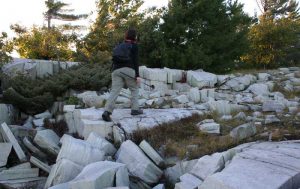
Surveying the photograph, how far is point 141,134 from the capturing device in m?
7.57

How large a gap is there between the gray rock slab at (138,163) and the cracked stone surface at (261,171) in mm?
1489

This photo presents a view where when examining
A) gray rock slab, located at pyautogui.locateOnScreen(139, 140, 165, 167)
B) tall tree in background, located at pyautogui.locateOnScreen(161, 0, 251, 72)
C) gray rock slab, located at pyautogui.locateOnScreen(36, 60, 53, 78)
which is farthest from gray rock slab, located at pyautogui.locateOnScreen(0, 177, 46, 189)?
tall tree in background, located at pyautogui.locateOnScreen(161, 0, 251, 72)

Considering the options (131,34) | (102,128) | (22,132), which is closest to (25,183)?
(102,128)

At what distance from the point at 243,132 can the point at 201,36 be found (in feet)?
36.0

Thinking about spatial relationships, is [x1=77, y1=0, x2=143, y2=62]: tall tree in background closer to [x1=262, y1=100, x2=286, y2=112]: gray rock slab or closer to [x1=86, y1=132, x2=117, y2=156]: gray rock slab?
[x1=262, y1=100, x2=286, y2=112]: gray rock slab

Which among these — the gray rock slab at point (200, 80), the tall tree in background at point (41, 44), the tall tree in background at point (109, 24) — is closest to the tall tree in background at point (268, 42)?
the tall tree in background at point (109, 24)

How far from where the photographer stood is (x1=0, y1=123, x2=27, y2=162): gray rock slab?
7765 mm

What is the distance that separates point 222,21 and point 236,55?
1.81 m

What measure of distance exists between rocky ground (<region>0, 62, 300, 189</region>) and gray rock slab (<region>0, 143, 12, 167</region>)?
0.06 feet

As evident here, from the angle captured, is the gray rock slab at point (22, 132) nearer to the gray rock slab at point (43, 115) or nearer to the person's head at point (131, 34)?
the gray rock slab at point (43, 115)

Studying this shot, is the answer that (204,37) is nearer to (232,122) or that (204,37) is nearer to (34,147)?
(232,122)

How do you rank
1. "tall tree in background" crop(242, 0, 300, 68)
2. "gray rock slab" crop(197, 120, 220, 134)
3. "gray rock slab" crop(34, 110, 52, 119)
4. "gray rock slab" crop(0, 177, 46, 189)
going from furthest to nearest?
"tall tree in background" crop(242, 0, 300, 68)
"gray rock slab" crop(34, 110, 52, 119)
"gray rock slab" crop(197, 120, 220, 134)
"gray rock slab" crop(0, 177, 46, 189)

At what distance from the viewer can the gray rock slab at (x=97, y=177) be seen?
17.3 feet

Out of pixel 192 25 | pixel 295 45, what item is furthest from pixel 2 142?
pixel 295 45
